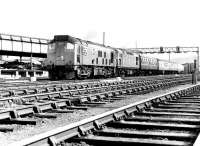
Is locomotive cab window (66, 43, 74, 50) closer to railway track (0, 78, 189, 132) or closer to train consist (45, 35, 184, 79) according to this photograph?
train consist (45, 35, 184, 79)

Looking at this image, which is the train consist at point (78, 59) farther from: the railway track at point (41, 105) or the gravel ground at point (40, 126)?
the gravel ground at point (40, 126)

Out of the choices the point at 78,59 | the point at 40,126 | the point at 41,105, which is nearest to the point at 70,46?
the point at 78,59

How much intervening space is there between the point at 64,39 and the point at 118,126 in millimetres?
18551

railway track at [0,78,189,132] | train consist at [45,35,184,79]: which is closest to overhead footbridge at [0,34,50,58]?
train consist at [45,35,184,79]

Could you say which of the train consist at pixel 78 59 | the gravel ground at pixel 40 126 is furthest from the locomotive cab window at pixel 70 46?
the gravel ground at pixel 40 126

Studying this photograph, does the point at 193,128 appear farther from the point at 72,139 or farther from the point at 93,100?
the point at 93,100

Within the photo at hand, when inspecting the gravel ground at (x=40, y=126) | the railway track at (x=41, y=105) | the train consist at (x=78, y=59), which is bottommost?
the gravel ground at (x=40, y=126)

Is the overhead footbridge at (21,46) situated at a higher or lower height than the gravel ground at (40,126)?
higher

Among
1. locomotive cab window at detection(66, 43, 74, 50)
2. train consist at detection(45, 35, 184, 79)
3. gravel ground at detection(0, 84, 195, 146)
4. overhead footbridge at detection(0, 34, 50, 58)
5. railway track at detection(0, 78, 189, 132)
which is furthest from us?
overhead footbridge at detection(0, 34, 50, 58)

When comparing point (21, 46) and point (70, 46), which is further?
point (21, 46)

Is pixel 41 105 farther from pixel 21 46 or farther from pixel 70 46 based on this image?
pixel 21 46

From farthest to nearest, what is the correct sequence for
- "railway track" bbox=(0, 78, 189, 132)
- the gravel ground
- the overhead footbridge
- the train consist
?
1. the overhead footbridge
2. the train consist
3. "railway track" bbox=(0, 78, 189, 132)
4. the gravel ground

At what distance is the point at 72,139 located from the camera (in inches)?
185

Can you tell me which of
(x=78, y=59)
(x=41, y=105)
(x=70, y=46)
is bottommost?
(x=41, y=105)
